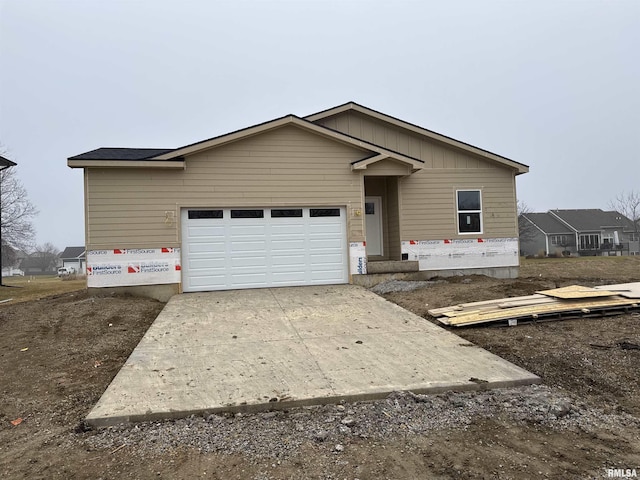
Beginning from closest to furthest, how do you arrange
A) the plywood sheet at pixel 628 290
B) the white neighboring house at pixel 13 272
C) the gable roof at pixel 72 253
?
the plywood sheet at pixel 628 290
the gable roof at pixel 72 253
the white neighboring house at pixel 13 272

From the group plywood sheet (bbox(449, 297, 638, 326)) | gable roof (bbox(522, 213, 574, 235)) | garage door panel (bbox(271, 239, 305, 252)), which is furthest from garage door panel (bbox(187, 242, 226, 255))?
gable roof (bbox(522, 213, 574, 235))

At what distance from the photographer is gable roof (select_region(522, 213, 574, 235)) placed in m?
50.1

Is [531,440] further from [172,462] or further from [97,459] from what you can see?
[97,459]

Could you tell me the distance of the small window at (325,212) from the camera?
37.2ft

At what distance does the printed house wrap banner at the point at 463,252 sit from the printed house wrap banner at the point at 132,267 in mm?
6427

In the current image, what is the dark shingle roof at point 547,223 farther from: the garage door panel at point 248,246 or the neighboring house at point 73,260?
the neighboring house at point 73,260

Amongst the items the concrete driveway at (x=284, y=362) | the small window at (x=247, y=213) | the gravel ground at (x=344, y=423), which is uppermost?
the small window at (x=247, y=213)

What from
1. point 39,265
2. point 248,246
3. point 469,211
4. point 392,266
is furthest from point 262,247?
point 39,265

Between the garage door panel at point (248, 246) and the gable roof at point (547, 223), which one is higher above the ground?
the gable roof at point (547, 223)

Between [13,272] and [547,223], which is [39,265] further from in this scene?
[547,223]

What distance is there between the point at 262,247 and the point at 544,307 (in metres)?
6.56

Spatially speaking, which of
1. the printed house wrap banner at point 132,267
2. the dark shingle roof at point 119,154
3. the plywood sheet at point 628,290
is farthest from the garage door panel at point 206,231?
the plywood sheet at point 628,290

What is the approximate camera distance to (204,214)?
10.8 m

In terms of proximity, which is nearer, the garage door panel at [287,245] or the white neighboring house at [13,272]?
the garage door panel at [287,245]
